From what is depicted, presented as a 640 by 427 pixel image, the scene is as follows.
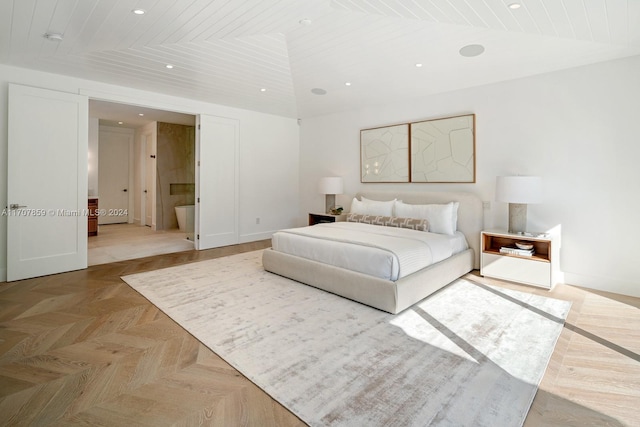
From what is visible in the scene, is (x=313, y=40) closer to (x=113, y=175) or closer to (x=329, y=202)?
(x=329, y=202)

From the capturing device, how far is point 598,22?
9.31ft

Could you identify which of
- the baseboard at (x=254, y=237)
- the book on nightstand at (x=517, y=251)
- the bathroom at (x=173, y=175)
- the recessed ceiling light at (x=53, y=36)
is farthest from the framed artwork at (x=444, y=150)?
the bathroom at (x=173, y=175)

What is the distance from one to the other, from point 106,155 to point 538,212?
33.2 ft

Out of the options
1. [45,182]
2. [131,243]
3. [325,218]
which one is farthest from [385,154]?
[131,243]

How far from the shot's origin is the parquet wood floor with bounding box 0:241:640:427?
169 cm

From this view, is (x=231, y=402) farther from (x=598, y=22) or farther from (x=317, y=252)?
(x=598, y=22)

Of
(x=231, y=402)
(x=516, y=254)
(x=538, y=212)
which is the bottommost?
(x=231, y=402)

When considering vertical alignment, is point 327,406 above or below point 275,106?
below

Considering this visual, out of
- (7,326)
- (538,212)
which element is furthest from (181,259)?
(538,212)

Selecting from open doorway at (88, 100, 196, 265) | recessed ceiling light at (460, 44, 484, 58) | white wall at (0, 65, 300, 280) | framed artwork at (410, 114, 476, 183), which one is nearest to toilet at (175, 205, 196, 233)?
open doorway at (88, 100, 196, 265)

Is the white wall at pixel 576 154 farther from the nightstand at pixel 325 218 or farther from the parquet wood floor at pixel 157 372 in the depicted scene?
the nightstand at pixel 325 218

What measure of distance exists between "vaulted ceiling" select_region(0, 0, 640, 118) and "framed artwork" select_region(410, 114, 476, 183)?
51 centimetres

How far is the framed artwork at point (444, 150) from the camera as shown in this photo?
4.61 metres

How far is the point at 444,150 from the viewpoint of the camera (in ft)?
15.9
